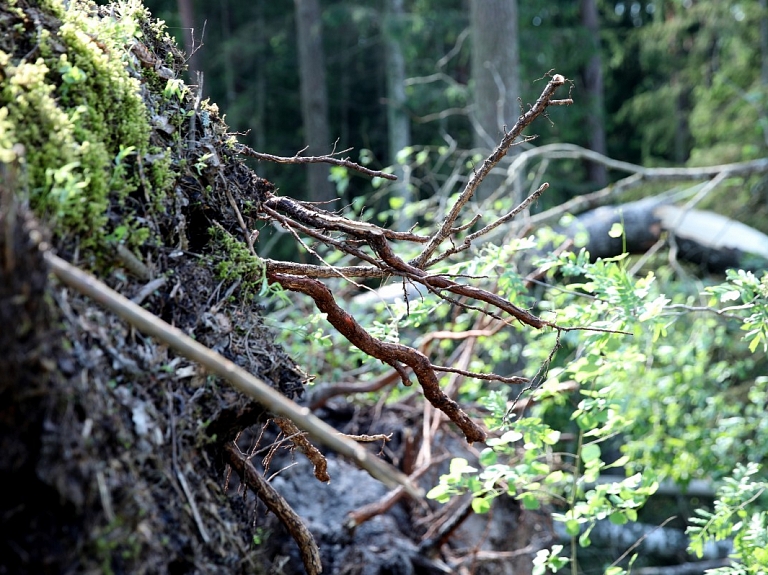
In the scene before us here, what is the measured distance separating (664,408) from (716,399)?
1.28 feet

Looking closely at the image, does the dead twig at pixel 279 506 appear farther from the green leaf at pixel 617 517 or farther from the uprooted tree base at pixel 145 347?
the green leaf at pixel 617 517

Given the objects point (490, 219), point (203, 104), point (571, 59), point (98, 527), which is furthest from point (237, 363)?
point (571, 59)

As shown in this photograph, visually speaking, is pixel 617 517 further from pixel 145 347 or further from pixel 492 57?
pixel 492 57

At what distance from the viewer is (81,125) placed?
1.59 m

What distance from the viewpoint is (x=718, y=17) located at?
1188 centimetres

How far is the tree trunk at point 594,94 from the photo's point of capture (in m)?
A: 14.6

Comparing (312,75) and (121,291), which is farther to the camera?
(312,75)

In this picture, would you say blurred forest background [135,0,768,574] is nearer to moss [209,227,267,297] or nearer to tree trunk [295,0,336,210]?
tree trunk [295,0,336,210]

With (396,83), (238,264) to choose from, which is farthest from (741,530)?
(396,83)

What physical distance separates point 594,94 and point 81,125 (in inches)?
586

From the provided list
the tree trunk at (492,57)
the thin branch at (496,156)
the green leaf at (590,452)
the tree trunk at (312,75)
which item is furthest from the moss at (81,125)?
the tree trunk at (312,75)

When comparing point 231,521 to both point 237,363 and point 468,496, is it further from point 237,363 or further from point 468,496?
point 468,496

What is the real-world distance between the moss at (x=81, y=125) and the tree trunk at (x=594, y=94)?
44.8ft

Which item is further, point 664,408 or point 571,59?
point 571,59
